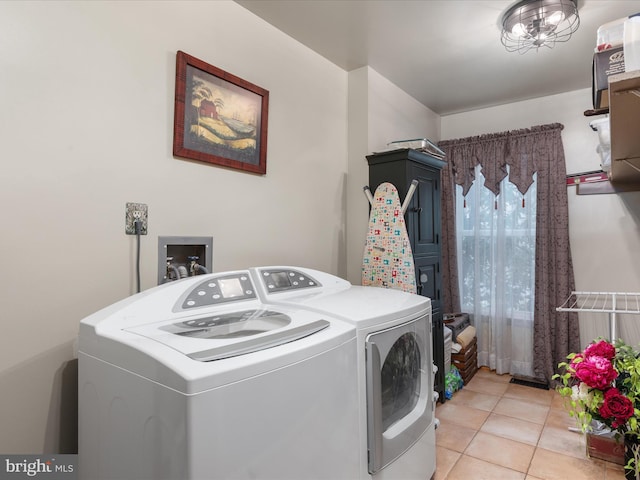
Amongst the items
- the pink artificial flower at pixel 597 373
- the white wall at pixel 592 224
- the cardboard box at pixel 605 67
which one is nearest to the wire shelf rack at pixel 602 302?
the white wall at pixel 592 224

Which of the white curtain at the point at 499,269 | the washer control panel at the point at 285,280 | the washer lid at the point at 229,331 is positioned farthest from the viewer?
the white curtain at the point at 499,269

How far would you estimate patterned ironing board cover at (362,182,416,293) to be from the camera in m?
2.31

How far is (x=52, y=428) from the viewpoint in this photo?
133 centimetres

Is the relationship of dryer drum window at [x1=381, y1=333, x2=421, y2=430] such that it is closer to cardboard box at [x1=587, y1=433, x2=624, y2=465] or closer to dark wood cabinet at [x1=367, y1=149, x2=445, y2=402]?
dark wood cabinet at [x1=367, y1=149, x2=445, y2=402]

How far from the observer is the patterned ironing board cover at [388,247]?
2309 mm

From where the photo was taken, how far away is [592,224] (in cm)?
312

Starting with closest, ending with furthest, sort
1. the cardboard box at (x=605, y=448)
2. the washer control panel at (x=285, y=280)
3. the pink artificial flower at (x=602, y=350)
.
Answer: the washer control panel at (x=285, y=280) < the pink artificial flower at (x=602, y=350) < the cardboard box at (x=605, y=448)

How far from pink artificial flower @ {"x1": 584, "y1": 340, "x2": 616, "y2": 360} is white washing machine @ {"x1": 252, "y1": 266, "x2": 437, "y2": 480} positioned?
899 millimetres

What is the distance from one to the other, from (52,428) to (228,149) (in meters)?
1.41

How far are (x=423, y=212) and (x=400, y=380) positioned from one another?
1.43m

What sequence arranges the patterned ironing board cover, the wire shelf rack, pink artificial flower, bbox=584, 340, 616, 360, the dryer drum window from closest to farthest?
the dryer drum window
pink artificial flower, bbox=584, 340, 616, 360
the patterned ironing board cover
the wire shelf rack

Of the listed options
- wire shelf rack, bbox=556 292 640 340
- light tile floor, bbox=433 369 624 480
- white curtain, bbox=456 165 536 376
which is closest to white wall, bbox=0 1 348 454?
light tile floor, bbox=433 369 624 480

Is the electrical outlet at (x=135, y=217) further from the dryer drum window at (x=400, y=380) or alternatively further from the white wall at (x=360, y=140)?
the white wall at (x=360, y=140)

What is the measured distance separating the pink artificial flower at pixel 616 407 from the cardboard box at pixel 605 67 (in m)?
1.41
